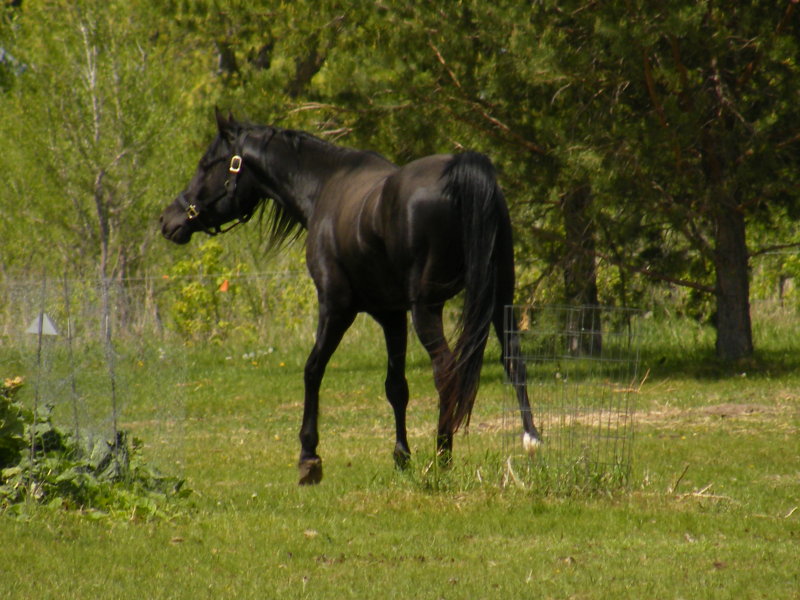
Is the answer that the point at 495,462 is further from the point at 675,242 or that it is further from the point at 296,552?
the point at 675,242

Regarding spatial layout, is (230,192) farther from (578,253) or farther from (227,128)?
(578,253)

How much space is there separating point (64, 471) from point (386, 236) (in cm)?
243

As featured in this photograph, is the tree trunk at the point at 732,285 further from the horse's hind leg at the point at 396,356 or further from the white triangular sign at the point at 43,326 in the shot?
the white triangular sign at the point at 43,326

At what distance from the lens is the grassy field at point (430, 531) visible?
16.9 ft

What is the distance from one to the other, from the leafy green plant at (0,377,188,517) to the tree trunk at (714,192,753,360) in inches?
358

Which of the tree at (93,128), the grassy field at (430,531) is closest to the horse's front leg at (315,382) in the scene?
the grassy field at (430,531)

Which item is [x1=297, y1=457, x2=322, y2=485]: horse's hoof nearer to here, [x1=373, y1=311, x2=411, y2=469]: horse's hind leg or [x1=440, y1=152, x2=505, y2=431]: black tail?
[x1=373, y1=311, x2=411, y2=469]: horse's hind leg

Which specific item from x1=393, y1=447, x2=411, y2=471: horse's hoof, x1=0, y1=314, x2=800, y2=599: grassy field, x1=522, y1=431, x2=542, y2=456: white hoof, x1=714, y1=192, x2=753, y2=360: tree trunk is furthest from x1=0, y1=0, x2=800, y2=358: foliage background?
x1=522, y1=431, x2=542, y2=456: white hoof

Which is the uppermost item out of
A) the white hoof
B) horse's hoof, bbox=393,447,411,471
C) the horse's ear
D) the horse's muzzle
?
the horse's ear

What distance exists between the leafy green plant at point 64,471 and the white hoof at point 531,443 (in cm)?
204

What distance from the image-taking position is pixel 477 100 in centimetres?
1435

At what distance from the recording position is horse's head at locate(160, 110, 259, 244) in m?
8.97

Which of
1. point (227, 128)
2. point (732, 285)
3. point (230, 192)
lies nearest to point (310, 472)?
point (230, 192)

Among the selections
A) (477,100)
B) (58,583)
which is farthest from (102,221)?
(58,583)
